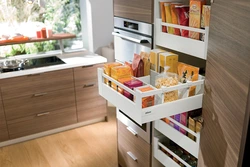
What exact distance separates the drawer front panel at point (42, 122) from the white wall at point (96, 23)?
1057mm

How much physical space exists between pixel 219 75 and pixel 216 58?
0.25 ft

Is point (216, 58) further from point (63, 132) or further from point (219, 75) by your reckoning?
point (63, 132)

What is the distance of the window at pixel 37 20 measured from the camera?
3166mm

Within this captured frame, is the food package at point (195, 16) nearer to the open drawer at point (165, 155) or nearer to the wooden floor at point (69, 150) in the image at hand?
the open drawer at point (165, 155)

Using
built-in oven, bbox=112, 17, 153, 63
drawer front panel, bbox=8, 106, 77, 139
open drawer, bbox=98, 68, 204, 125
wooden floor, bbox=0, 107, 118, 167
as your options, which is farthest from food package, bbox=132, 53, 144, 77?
drawer front panel, bbox=8, 106, 77, 139

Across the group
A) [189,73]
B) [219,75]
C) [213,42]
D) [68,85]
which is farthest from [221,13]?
[68,85]

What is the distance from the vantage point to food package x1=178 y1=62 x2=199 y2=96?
1.54 meters

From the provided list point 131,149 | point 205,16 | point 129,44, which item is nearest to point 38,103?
point 131,149

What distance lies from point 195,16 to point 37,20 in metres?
2.40

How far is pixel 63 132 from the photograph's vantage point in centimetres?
316

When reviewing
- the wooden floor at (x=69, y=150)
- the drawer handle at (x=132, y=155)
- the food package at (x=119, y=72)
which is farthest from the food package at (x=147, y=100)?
the wooden floor at (x=69, y=150)

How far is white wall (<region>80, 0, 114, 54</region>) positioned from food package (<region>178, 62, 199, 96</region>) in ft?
7.48

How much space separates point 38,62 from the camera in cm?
304

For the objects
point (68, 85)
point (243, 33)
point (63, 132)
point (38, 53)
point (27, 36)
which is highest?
point (243, 33)
